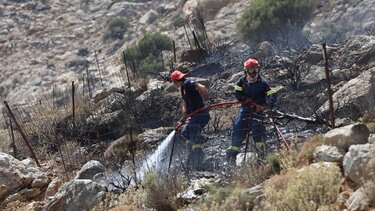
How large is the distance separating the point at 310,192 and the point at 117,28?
23.6 meters

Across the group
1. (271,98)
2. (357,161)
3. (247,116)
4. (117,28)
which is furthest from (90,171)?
(117,28)

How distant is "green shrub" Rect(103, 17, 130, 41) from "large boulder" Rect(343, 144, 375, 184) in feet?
74.9

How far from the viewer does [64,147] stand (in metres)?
11.1

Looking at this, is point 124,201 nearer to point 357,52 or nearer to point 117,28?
point 357,52

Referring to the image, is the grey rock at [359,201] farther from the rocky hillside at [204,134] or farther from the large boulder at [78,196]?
the large boulder at [78,196]

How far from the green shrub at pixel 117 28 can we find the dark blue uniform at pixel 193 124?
1922 centimetres

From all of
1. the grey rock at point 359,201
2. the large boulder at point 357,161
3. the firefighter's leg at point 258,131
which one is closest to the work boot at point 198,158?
the firefighter's leg at point 258,131

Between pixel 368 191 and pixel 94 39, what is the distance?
24.2m

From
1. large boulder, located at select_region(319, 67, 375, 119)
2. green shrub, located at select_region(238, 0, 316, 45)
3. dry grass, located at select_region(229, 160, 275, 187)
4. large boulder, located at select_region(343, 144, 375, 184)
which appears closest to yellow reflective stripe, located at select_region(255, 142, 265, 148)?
dry grass, located at select_region(229, 160, 275, 187)

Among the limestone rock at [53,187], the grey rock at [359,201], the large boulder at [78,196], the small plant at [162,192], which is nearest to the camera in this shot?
the grey rock at [359,201]

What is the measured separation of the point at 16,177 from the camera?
8.95m

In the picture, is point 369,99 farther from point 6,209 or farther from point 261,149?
point 6,209

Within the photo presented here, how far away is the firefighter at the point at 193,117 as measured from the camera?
26.4 ft

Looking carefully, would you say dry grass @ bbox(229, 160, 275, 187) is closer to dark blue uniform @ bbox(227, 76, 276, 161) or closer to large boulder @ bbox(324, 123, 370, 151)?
large boulder @ bbox(324, 123, 370, 151)
